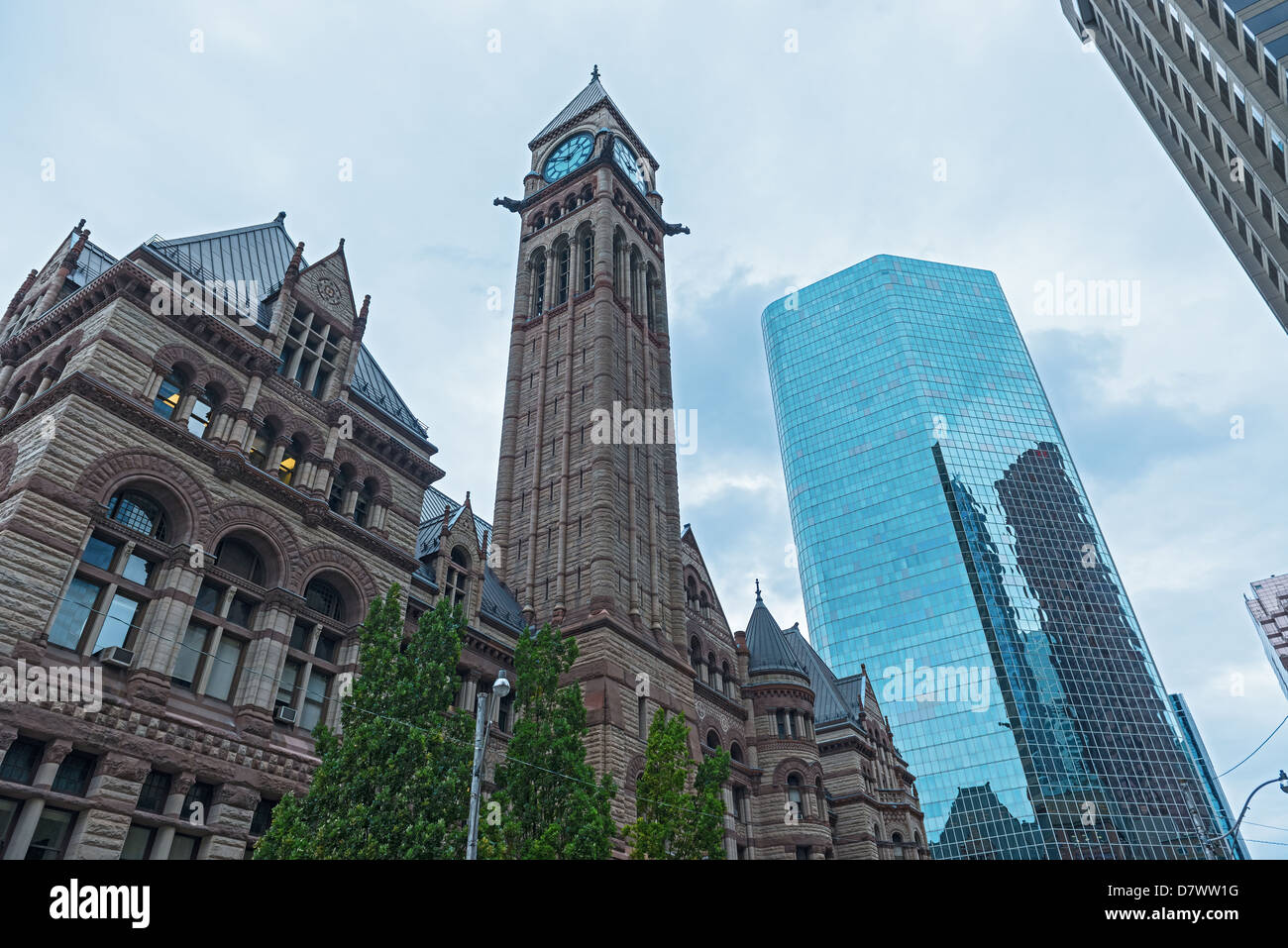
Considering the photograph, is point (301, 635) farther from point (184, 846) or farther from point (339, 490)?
point (184, 846)

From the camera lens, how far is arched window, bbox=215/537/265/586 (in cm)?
2592

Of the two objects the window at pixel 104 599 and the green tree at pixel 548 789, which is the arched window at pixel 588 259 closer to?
the green tree at pixel 548 789

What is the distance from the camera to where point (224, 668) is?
24734mm

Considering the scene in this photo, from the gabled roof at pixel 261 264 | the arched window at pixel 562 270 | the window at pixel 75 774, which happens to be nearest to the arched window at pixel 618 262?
the arched window at pixel 562 270

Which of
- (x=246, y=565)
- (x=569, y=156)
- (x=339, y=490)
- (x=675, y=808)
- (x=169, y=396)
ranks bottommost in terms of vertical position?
(x=675, y=808)

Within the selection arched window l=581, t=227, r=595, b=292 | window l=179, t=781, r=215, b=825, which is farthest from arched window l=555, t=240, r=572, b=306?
window l=179, t=781, r=215, b=825

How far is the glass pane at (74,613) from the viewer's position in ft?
69.3

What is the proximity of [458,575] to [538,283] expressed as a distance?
1275 inches

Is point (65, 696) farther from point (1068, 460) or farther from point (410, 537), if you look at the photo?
point (1068, 460)

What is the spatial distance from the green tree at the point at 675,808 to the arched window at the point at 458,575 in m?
12.5

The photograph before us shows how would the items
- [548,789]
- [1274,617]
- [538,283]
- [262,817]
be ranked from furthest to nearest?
[1274,617]
[538,283]
[548,789]
[262,817]

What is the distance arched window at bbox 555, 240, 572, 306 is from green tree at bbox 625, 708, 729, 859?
3914cm

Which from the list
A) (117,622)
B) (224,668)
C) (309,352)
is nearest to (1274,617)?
(309,352)

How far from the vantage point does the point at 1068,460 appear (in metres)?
142
